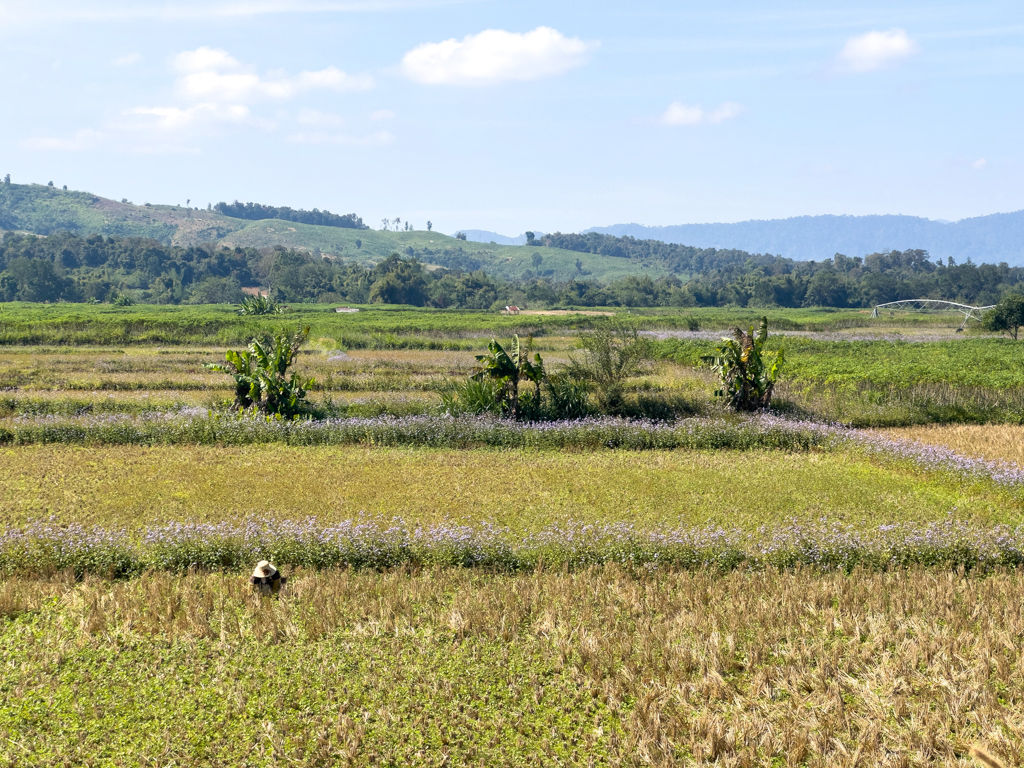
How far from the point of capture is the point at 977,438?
19953 millimetres

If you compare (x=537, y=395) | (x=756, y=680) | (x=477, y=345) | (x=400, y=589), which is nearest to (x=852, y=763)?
(x=756, y=680)

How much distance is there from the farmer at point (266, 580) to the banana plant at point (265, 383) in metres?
12.1

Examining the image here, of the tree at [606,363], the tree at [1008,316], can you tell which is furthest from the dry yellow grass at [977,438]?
the tree at [1008,316]

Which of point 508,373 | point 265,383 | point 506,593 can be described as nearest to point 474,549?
point 506,593

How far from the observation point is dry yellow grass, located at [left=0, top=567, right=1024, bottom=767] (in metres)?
6.61

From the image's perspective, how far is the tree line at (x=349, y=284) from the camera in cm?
11406

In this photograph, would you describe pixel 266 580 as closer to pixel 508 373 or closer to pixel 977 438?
pixel 508 373

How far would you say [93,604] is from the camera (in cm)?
918

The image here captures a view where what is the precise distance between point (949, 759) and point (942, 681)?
1.14m

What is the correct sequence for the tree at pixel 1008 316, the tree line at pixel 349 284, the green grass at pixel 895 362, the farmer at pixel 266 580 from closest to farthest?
the farmer at pixel 266 580 < the green grass at pixel 895 362 < the tree at pixel 1008 316 < the tree line at pixel 349 284

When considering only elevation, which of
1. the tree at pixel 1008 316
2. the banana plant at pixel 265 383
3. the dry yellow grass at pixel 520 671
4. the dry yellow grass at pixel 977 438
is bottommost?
the dry yellow grass at pixel 520 671

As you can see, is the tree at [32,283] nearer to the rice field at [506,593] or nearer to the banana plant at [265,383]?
the rice field at [506,593]

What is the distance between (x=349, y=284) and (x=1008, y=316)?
89.3 meters

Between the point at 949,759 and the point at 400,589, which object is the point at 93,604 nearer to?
the point at 400,589
